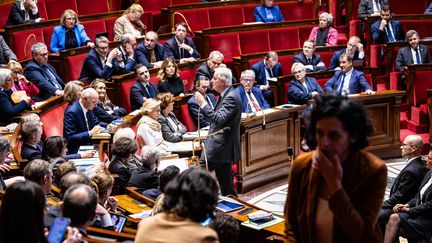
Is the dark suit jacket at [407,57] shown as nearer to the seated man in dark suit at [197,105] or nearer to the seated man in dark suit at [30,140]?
the seated man in dark suit at [197,105]

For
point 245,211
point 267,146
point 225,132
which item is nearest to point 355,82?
point 267,146

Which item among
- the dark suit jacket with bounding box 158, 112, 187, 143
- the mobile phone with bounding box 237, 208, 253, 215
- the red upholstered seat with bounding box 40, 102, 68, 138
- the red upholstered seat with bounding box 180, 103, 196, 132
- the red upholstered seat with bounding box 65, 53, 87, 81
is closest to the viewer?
the mobile phone with bounding box 237, 208, 253, 215

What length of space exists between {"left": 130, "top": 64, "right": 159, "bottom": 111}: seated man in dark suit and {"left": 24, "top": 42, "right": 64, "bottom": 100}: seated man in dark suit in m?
0.58

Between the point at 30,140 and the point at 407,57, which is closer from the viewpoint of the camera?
the point at 30,140

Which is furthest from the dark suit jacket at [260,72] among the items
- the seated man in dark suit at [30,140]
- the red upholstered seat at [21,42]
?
the seated man in dark suit at [30,140]

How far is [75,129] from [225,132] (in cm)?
110

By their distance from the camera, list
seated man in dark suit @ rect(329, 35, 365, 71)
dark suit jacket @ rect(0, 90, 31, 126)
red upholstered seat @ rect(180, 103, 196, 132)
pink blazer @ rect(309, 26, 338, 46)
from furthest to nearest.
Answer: pink blazer @ rect(309, 26, 338, 46) → seated man in dark suit @ rect(329, 35, 365, 71) → red upholstered seat @ rect(180, 103, 196, 132) → dark suit jacket @ rect(0, 90, 31, 126)

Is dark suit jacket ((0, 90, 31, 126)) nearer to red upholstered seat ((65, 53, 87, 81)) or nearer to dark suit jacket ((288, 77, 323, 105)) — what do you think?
red upholstered seat ((65, 53, 87, 81))

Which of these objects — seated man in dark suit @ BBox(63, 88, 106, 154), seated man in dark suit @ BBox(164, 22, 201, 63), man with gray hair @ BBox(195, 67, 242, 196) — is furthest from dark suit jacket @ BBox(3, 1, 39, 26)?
man with gray hair @ BBox(195, 67, 242, 196)

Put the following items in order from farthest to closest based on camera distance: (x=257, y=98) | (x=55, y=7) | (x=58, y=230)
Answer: (x=55, y=7) < (x=257, y=98) < (x=58, y=230)

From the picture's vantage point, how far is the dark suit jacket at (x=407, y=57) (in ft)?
24.4

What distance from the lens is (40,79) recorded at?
6121mm

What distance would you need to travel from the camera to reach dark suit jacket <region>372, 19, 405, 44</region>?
26.0 ft

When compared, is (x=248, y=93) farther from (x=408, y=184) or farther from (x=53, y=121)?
(x=408, y=184)
